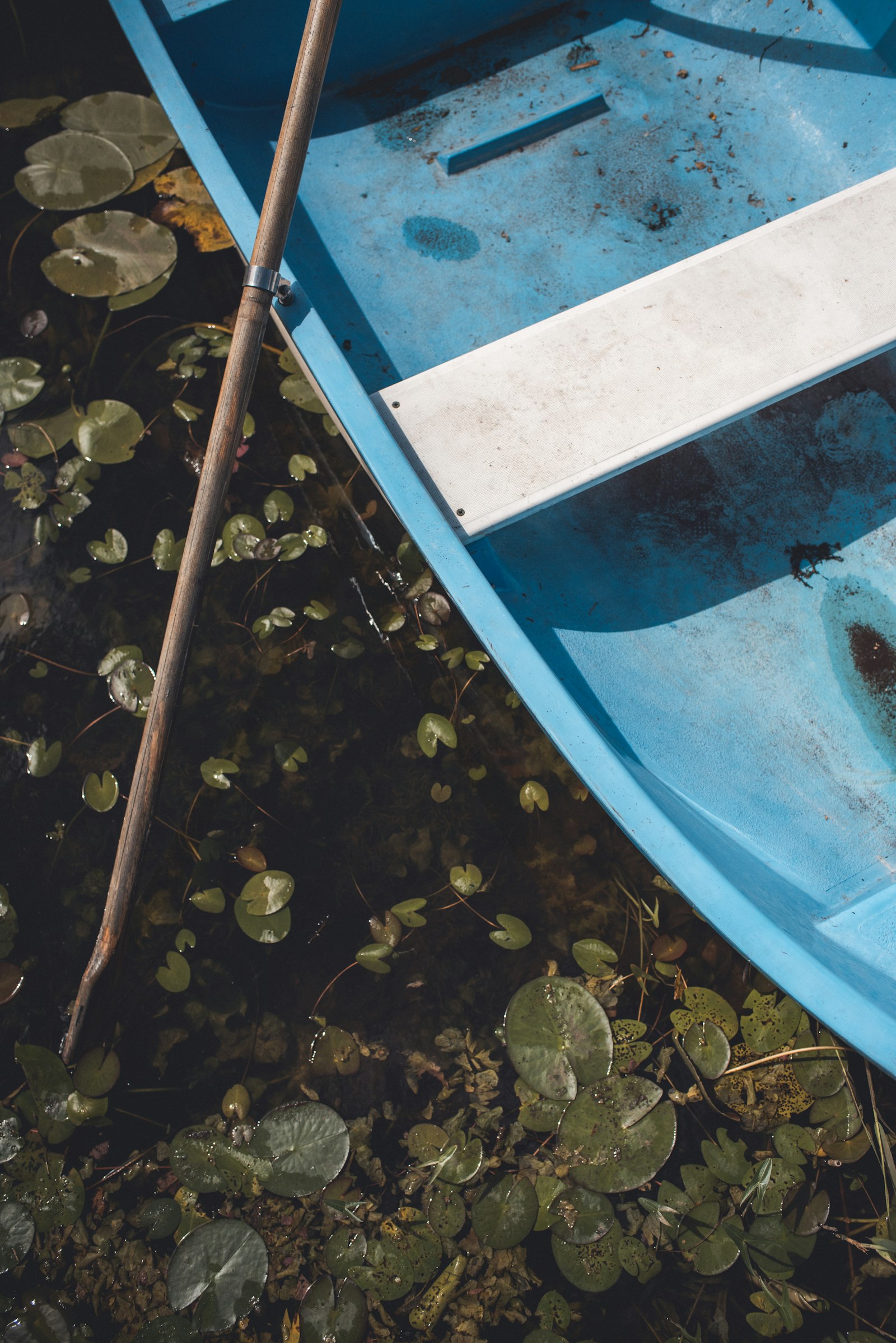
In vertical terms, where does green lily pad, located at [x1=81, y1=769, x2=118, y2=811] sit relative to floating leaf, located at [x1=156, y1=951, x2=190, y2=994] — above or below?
above

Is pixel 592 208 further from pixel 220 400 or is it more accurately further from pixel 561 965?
pixel 561 965

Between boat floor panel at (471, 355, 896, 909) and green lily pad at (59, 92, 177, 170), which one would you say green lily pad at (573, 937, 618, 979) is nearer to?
boat floor panel at (471, 355, 896, 909)

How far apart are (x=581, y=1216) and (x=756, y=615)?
1.50m

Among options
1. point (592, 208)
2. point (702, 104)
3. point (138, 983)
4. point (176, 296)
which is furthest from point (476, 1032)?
point (702, 104)

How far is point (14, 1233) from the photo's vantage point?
6.24ft

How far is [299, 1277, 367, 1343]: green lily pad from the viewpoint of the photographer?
1.82m

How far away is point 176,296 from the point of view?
2.66 meters

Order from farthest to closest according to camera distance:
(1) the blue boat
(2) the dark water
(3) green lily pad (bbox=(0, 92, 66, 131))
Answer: (3) green lily pad (bbox=(0, 92, 66, 131)) → (2) the dark water → (1) the blue boat

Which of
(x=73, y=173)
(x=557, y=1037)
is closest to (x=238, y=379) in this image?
(x=73, y=173)

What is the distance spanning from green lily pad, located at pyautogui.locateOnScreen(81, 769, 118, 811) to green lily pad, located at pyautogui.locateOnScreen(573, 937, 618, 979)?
4.34 feet

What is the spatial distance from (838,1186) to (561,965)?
0.82 m

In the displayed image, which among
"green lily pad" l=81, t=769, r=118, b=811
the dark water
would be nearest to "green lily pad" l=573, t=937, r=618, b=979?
the dark water

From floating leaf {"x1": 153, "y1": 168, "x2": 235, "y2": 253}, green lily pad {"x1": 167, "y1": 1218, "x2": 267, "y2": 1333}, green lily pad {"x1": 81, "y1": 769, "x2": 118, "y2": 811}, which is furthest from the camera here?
floating leaf {"x1": 153, "y1": 168, "x2": 235, "y2": 253}

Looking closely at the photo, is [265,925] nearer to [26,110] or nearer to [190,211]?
[190,211]
